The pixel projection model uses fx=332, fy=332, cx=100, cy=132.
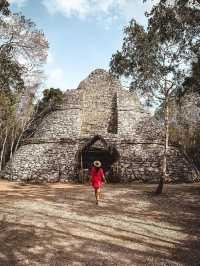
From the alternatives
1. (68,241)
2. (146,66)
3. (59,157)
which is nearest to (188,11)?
(146,66)

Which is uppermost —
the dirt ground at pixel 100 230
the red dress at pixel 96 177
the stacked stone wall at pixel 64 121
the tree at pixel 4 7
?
the tree at pixel 4 7

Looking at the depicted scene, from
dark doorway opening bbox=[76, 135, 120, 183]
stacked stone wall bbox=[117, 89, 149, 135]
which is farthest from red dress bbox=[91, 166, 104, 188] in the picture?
stacked stone wall bbox=[117, 89, 149, 135]

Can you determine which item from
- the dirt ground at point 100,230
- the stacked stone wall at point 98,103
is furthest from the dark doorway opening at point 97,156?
the dirt ground at point 100,230

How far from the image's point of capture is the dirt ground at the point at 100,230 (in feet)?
21.7

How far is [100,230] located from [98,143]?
1482cm

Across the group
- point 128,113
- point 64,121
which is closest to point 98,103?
point 128,113

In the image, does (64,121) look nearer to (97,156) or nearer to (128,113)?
(97,156)

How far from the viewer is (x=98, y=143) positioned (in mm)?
23453

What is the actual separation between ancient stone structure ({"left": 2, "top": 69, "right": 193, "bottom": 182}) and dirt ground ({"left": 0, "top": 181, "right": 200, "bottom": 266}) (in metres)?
6.57

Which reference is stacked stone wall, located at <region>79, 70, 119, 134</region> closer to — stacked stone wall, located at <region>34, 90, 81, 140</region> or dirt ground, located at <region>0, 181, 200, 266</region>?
stacked stone wall, located at <region>34, 90, 81, 140</region>

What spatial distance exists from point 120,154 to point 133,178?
208cm

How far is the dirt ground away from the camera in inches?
261

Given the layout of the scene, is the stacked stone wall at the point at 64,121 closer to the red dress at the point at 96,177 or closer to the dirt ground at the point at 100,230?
the dirt ground at the point at 100,230

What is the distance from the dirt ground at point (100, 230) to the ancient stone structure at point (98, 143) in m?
6.57
